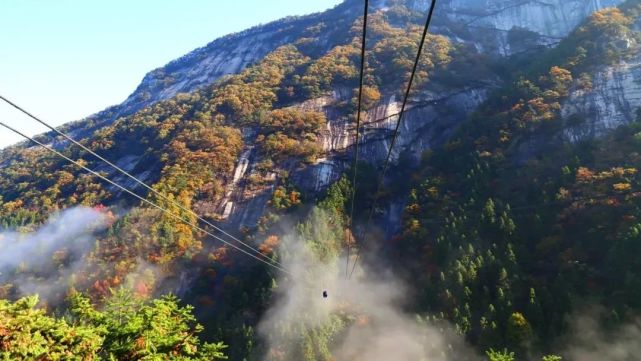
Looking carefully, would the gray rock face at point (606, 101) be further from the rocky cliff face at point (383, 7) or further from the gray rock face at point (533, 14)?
Answer: the gray rock face at point (533, 14)

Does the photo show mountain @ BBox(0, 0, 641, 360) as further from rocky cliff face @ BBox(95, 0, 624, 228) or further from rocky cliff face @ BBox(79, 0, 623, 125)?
rocky cliff face @ BBox(79, 0, 623, 125)

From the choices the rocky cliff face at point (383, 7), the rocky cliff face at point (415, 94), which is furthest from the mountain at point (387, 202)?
the rocky cliff face at point (383, 7)

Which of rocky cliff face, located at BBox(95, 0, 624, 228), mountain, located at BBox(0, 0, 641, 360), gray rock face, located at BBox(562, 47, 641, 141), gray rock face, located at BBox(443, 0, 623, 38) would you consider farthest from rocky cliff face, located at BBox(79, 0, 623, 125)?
gray rock face, located at BBox(562, 47, 641, 141)

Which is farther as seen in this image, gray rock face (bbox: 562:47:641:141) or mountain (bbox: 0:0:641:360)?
gray rock face (bbox: 562:47:641:141)

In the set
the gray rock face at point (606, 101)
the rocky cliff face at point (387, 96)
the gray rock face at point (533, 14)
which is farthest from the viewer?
the gray rock face at point (533, 14)

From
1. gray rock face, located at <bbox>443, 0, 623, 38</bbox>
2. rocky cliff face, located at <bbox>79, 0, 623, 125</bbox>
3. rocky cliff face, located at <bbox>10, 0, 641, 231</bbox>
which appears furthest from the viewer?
rocky cliff face, located at <bbox>79, 0, 623, 125</bbox>

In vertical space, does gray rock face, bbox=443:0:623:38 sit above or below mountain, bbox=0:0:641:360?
above

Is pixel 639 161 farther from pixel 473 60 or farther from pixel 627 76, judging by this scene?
pixel 473 60

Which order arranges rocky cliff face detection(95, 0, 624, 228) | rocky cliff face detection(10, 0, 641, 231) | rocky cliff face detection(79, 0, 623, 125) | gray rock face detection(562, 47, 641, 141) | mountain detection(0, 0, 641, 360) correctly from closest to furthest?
mountain detection(0, 0, 641, 360), gray rock face detection(562, 47, 641, 141), rocky cliff face detection(10, 0, 641, 231), rocky cliff face detection(95, 0, 624, 228), rocky cliff face detection(79, 0, 623, 125)
